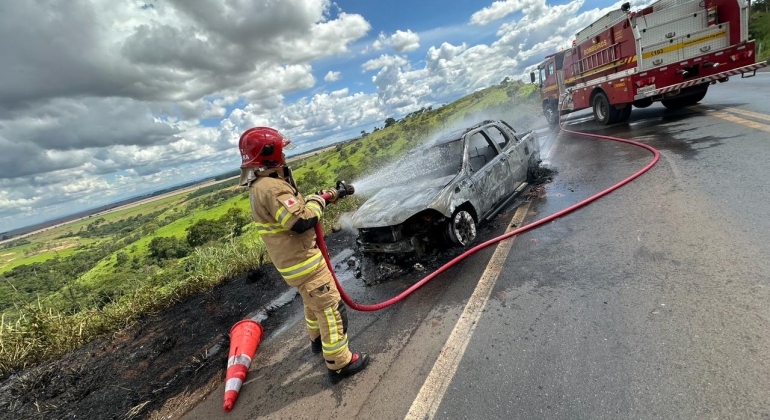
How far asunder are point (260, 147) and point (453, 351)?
2.23 m

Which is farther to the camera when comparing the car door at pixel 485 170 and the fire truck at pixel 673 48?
the fire truck at pixel 673 48

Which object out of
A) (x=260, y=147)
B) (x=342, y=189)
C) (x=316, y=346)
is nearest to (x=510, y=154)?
(x=342, y=189)

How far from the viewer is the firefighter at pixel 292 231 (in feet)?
9.25

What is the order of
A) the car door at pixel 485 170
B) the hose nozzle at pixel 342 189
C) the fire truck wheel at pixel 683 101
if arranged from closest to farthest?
the hose nozzle at pixel 342 189 < the car door at pixel 485 170 < the fire truck wheel at pixel 683 101

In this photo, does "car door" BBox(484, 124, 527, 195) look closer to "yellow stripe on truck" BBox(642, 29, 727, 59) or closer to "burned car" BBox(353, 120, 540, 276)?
"burned car" BBox(353, 120, 540, 276)

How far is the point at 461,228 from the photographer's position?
5.02 m

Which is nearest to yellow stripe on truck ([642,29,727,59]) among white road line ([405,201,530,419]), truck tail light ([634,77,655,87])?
truck tail light ([634,77,655,87])

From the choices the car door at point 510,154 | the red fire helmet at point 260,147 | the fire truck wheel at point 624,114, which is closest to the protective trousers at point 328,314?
the red fire helmet at point 260,147

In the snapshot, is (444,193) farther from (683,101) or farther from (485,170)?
(683,101)

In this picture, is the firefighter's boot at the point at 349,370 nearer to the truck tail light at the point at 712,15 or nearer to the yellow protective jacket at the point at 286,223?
the yellow protective jacket at the point at 286,223

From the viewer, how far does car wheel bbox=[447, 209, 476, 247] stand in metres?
4.88

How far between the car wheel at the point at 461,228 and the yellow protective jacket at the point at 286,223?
7.46 ft

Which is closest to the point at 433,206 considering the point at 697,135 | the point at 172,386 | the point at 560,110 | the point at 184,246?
the point at 172,386

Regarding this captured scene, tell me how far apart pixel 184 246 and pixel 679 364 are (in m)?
44.5
